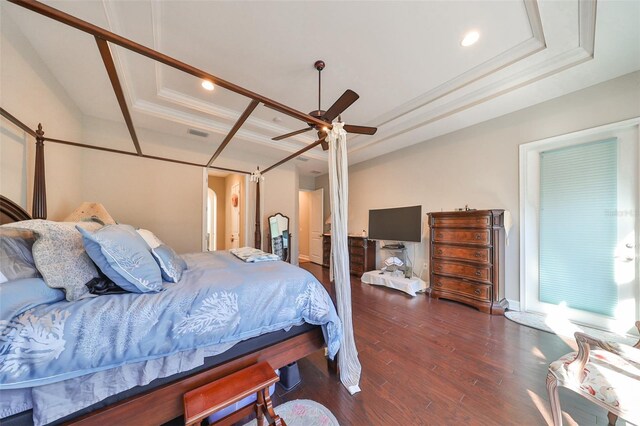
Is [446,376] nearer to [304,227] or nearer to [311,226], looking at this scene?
[311,226]

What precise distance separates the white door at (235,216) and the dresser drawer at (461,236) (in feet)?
12.6

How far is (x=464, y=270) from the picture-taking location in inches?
126

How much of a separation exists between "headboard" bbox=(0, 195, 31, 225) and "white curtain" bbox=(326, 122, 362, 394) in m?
2.35

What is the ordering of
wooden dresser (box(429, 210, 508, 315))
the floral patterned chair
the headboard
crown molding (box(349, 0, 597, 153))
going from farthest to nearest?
wooden dresser (box(429, 210, 508, 315)) < crown molding (box(349, 0, 597, 153)) < the headboard < the floral patterned chair

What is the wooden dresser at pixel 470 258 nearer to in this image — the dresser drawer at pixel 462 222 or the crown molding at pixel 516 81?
the dresser drawer at pixel 462 222

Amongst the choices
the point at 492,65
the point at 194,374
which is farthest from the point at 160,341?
the point at 492,65

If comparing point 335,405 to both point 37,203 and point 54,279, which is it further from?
point 37,203

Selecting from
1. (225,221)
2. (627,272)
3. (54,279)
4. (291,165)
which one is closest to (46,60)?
(54,279)

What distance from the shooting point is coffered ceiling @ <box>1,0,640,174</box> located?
1.73 m

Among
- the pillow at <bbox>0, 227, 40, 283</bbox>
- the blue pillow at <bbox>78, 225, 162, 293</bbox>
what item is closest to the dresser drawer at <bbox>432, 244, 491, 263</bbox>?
the blue pillow at <bbox>78, 225, 162, 293</bbox>

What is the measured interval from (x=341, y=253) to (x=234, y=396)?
106cm

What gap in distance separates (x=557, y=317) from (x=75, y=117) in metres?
6.61

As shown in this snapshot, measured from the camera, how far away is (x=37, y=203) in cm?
187

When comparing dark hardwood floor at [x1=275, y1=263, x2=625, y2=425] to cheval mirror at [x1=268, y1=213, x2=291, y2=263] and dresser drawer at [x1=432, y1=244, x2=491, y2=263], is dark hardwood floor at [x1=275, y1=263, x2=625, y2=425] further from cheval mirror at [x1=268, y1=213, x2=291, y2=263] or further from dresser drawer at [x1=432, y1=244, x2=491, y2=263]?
cheval mirror at [x1=268, y1=213, x2=291, y2=263]
